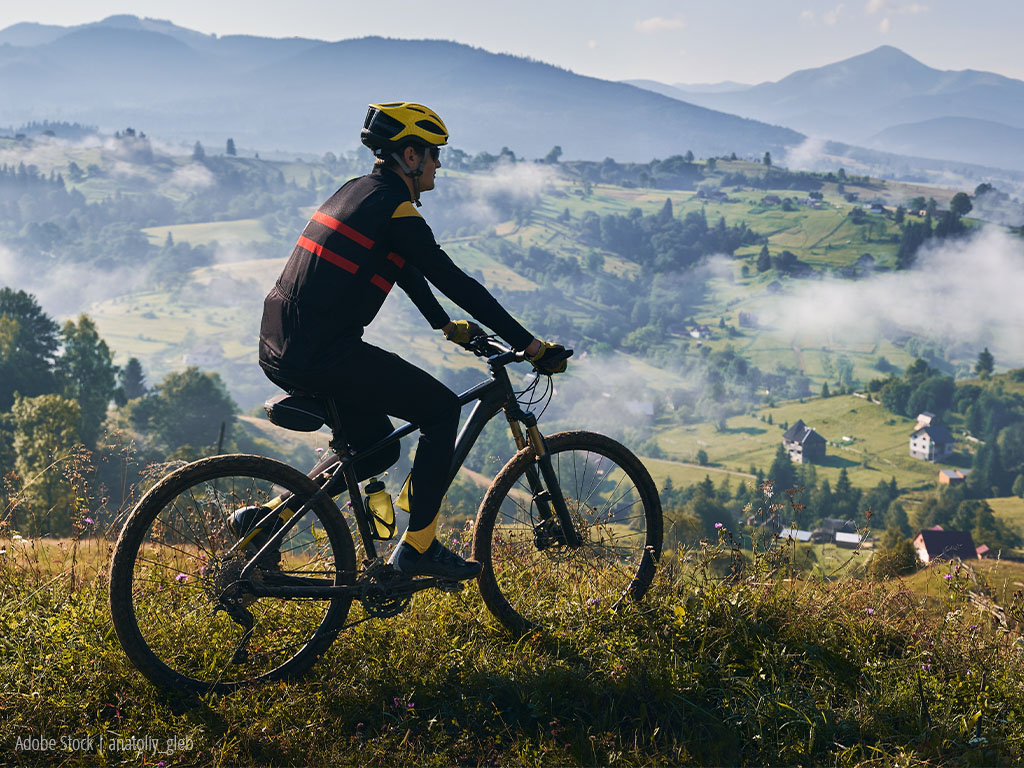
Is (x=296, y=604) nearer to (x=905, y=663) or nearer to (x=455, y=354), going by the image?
(x=905, y=663)

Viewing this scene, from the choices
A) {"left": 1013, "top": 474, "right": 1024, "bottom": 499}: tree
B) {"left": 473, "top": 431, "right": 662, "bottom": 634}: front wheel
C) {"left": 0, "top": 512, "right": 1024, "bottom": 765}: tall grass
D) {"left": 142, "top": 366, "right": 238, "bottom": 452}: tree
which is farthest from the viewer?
{"left": 1013, "top": 474, "right": 1024, "bottom": 499}: tree

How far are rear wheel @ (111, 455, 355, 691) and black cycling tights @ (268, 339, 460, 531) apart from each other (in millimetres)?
395

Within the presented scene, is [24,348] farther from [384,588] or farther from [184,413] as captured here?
[384,588]

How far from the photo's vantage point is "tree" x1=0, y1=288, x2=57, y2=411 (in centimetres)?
6192

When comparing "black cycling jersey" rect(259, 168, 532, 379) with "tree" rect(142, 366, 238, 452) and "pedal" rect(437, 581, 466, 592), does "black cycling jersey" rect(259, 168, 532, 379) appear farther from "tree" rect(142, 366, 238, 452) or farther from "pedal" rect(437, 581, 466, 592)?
"tree" rect(142, 366, 238, 452)

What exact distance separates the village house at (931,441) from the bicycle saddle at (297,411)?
140429 millimetres

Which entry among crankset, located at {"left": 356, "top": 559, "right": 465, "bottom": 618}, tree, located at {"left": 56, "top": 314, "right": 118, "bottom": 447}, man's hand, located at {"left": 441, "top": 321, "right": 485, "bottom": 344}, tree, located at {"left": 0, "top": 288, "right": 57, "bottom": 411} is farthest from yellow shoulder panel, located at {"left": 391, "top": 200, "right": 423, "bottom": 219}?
tree, located at {"left": 0, "top": 288, "right": 57, "bottom": 411}

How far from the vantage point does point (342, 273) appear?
3.88 metres

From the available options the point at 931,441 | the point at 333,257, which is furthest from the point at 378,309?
the point at 931,441

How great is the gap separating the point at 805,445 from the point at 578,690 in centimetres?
12935

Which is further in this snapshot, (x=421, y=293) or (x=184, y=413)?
(x=184, y=413)

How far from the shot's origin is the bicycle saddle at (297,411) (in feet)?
13.2

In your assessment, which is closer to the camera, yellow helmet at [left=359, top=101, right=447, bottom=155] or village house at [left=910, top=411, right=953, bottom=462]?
yellow helmet at [left=359, top=101, right=447, bottom=155]

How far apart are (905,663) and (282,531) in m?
3.67
